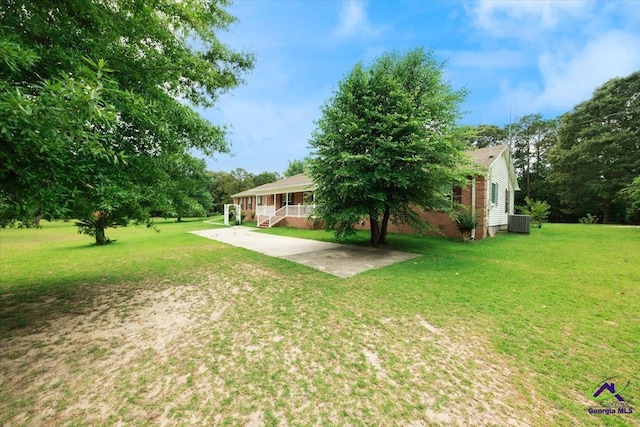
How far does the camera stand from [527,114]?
112 feet

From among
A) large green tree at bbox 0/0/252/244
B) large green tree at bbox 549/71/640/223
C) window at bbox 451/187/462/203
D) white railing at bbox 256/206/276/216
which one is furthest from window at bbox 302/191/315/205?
large green tree at bbox 549/71/640/223

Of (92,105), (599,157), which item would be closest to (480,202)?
(92,105)

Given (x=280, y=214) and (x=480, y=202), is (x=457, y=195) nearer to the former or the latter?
(x=480, y=202)

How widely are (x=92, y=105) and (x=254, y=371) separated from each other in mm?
2719

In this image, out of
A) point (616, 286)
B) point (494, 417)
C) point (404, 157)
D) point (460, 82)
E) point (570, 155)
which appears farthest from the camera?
point (570, 155)

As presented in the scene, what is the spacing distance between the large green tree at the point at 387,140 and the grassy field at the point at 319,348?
291cm

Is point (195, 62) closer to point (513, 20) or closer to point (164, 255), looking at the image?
point (164, 255)

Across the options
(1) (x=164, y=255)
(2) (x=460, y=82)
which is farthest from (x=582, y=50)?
(1) (x=164, y=255)

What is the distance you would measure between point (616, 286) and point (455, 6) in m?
11.3

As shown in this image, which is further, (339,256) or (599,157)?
(599,157)

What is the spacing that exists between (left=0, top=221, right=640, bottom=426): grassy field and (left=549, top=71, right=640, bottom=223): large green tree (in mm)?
29253

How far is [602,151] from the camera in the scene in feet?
84.1

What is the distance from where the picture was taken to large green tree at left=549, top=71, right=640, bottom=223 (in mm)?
24484

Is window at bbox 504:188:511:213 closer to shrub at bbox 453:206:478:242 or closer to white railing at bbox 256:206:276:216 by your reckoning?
shrub at bbox 453:206:478:242
